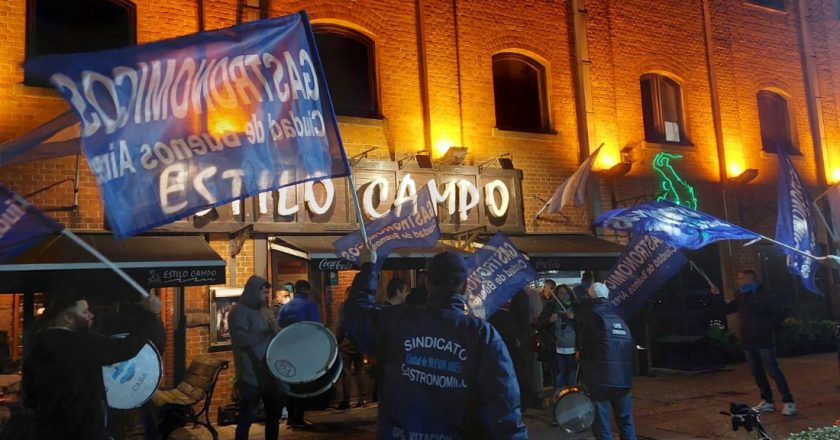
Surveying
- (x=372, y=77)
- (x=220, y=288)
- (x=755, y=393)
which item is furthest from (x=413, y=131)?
(x=755, y=393)

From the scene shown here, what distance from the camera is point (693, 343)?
12.5 meters

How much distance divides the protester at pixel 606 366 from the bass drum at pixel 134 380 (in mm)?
3847

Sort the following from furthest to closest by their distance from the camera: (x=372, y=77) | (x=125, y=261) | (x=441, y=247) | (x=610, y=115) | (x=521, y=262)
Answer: (x=610, y=115) < (x=372, y=77) < (x=441, y=247) < (x=125, y=261) < (x=521, y=262)

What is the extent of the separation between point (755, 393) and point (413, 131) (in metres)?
6.75

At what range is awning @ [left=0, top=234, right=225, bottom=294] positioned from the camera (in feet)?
25.4

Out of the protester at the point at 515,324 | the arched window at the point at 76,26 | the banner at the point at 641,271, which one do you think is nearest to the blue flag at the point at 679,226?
the banner at the point at 641,271

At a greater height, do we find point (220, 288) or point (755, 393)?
point (220, 288)

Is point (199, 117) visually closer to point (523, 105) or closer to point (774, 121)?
point (523, 105)

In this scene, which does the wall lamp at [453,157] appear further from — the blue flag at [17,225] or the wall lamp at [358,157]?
the blue flag at [17,225]

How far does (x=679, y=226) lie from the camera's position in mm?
7328

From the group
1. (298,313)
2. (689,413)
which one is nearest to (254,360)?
(298,313)

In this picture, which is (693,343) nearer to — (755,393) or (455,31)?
(755,393)

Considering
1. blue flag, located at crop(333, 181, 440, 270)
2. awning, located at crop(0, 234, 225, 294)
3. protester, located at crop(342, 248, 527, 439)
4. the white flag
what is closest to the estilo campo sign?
awning, located at crop(0, 234, 225, 294)

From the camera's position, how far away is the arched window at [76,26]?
370 inches
